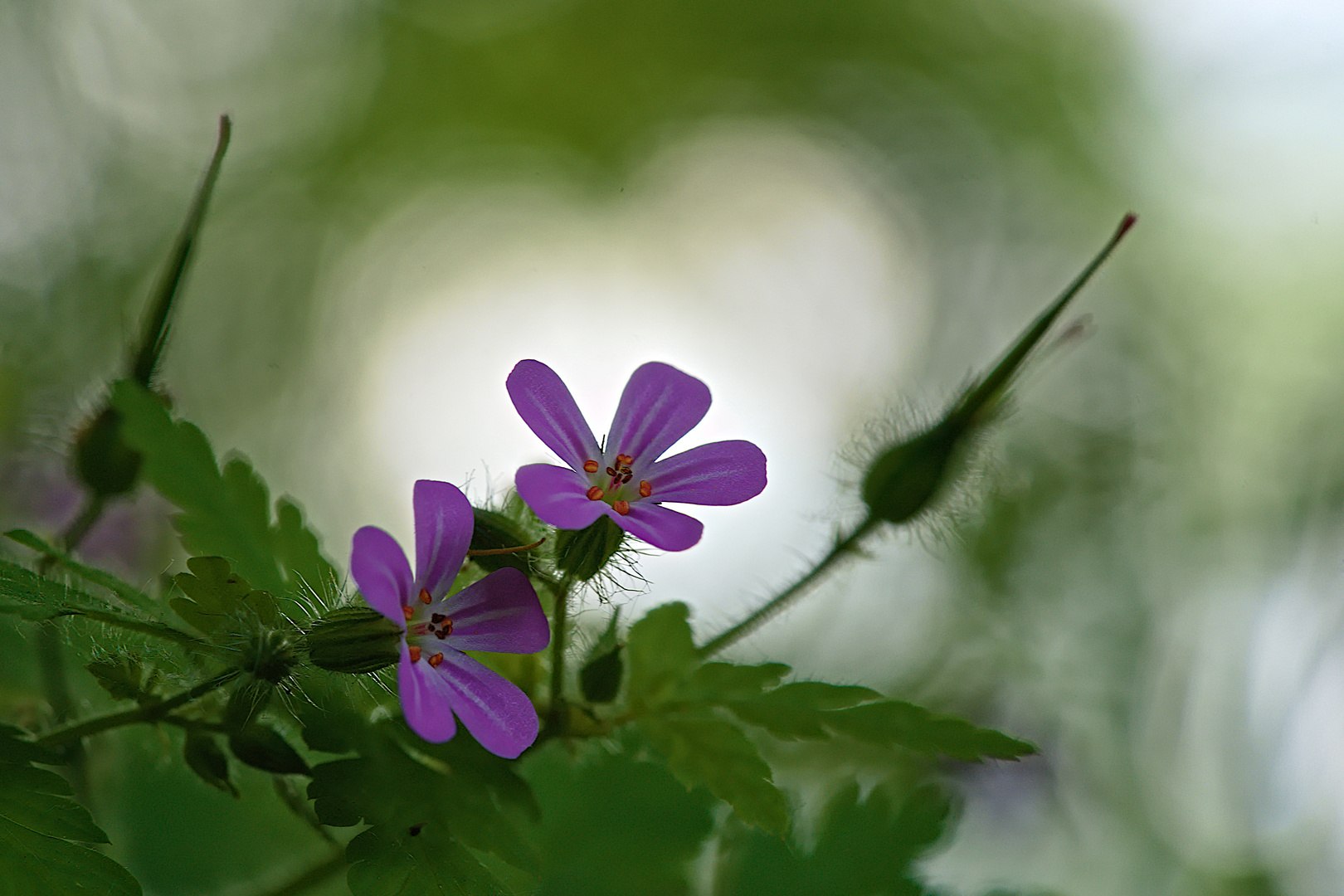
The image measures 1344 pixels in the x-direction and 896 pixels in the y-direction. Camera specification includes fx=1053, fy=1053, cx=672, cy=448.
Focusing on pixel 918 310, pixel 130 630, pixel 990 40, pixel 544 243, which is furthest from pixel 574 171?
pixel 130 630

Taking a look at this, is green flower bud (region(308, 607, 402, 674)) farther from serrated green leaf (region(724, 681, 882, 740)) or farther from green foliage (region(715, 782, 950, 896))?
green foliage (region(715, 782, 950, 896))

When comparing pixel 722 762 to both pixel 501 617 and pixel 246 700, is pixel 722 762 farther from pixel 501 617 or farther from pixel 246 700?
pixel 246 700

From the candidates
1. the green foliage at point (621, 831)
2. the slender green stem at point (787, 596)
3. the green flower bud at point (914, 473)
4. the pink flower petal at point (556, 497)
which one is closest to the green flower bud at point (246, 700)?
the pink flower petal at point (556, 497)

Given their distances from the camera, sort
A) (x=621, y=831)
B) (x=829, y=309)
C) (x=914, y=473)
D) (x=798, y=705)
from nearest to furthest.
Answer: (x=798, y=705) < (x=914, y=473) < (x=621, y=831) < (x=829, y=309)

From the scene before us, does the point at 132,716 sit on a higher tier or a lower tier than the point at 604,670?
lower

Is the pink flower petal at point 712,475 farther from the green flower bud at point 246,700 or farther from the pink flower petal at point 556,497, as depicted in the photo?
the green flower bud at point 246,700

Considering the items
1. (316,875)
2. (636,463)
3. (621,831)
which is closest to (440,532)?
(636,463)
